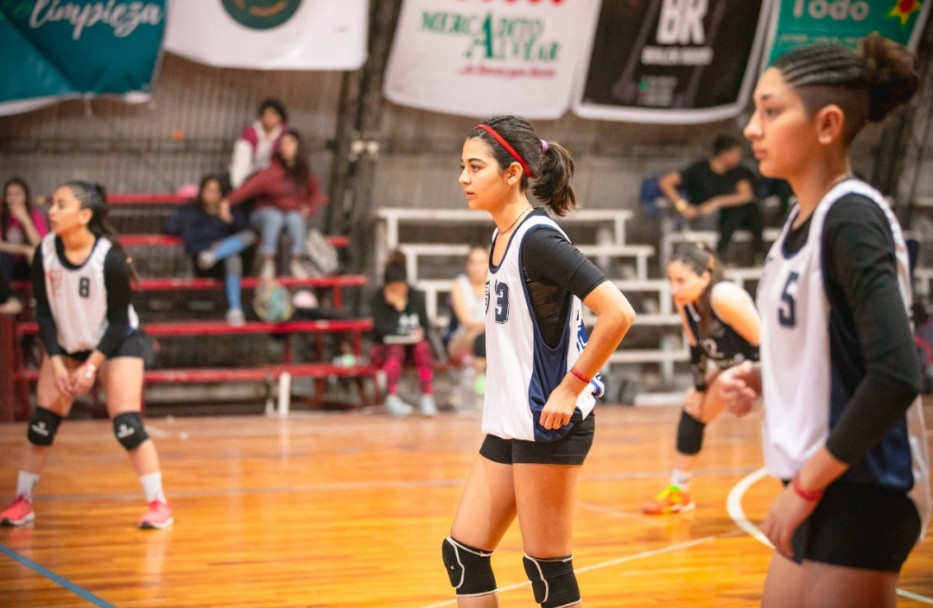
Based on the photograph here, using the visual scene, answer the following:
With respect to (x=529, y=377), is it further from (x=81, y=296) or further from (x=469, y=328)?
(x=469, y=328)

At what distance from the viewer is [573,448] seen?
3080 mm

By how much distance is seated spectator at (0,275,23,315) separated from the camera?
397 inches

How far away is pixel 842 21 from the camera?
13.1m

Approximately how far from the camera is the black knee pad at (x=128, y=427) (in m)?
5.58

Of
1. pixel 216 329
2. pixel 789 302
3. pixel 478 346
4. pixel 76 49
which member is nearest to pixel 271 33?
pixel 76 49

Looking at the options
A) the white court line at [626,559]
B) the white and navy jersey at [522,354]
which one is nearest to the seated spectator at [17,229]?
the white court line at [626,559]

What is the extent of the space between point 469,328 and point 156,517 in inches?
212

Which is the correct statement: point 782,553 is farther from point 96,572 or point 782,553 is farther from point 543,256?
point 96,572

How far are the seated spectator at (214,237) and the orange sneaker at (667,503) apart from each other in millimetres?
5678

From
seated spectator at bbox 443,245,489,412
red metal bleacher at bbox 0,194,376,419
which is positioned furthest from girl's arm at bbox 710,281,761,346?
red metal bleacher at bbox 0,194,376,419

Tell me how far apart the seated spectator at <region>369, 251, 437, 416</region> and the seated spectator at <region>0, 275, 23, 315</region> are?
310 cm

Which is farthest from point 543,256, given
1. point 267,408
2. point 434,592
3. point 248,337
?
point 248,337

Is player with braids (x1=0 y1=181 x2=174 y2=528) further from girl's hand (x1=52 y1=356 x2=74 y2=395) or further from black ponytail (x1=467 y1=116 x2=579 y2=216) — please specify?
black ponytail (x1=467 y1=116 x2=579 y2=216)

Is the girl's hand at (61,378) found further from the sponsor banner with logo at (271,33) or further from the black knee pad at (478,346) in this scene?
the sponsor banner with logo at (271,33)
